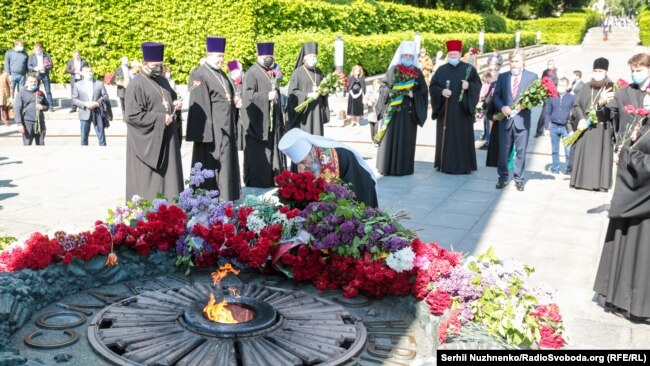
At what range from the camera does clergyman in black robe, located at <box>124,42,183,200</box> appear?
811cm

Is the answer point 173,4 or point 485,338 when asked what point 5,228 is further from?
point 173,4

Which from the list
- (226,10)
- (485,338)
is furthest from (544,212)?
(226,10)

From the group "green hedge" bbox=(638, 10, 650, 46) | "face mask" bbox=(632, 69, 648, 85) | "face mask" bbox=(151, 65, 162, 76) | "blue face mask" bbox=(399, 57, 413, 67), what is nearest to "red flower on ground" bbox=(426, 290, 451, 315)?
"face mask" bbox=(632, 69, 648, 85)

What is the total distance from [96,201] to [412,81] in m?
5.60

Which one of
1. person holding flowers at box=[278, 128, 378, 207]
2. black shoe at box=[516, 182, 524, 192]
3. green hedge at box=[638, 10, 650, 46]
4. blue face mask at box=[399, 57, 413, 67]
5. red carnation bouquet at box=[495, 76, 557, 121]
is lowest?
black shoe at box=[516, 182, 524, 192]

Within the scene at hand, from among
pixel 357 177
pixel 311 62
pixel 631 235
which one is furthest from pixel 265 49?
pixel 631 235

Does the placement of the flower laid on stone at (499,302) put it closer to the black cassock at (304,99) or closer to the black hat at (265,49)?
the black hat at (265,49)

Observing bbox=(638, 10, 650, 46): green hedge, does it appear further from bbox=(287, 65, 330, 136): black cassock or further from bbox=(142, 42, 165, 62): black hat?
bbox=(142, 42, 165, 62): black hat

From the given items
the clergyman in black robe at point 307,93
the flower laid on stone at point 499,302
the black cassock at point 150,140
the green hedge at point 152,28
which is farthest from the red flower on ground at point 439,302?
the green hedge at point 152,28

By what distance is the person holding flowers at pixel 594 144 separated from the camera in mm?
10383

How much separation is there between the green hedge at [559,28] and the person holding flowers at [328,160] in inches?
2122

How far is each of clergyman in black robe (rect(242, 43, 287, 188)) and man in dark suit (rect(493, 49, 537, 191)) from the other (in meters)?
3.55

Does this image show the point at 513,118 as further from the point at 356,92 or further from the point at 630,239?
the point at 356,92

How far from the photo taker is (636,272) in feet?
18.4
